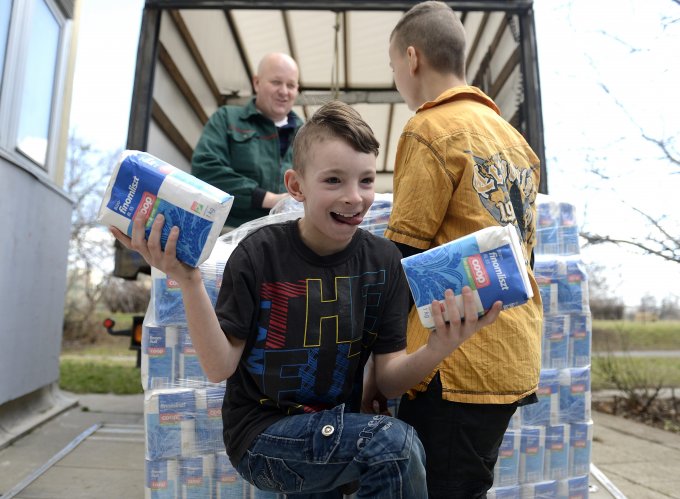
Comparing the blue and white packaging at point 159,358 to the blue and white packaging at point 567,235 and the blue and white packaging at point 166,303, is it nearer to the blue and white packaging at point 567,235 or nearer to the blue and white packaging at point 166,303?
the blue and white packaging at point 166,303

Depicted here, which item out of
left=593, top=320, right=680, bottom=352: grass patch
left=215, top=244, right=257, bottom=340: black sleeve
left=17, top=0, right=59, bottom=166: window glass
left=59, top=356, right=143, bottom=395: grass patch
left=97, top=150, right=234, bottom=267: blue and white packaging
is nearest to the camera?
left=97, top=150, right=234, bottom=267: blue and white packaging

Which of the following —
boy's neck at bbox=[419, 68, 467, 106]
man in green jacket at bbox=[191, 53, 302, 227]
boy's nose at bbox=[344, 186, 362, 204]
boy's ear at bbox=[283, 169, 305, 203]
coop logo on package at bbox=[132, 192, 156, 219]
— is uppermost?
man in green jacket at bbox=[191, 53, 302, 227]

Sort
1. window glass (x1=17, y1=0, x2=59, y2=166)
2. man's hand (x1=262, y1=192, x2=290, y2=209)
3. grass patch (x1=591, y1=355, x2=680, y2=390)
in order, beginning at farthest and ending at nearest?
grass patch (x1=591, y1=355, x2=680, y2=390)
window glass (x1=17, y1=0, x2=59, y2=166)
man's hand (x1=262, y1=192, x2=290, y2=209)

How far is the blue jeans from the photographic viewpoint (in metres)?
1.34

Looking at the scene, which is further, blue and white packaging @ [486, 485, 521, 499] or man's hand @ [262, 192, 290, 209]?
man's hand @ [262, 192, 290, 209]

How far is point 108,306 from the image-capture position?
14.1 m

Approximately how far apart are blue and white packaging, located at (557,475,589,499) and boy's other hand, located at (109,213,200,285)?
66.5 inches

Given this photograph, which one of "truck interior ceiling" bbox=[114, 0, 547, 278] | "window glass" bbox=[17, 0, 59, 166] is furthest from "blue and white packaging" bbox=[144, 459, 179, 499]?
"window glass" bbox=[17, 0, 59, 166]

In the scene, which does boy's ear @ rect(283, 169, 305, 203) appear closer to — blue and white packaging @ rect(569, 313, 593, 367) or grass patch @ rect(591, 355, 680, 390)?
blue and white packaging @ rect(569, 313, 593, 367)

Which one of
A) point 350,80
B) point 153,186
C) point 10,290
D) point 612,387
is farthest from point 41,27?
point 612,387

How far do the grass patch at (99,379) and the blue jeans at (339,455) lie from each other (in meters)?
5.02

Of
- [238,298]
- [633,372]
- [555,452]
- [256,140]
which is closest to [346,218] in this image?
[238,298]

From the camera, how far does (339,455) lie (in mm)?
1382

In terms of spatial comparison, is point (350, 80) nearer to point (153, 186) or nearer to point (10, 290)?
point (10, 290)
